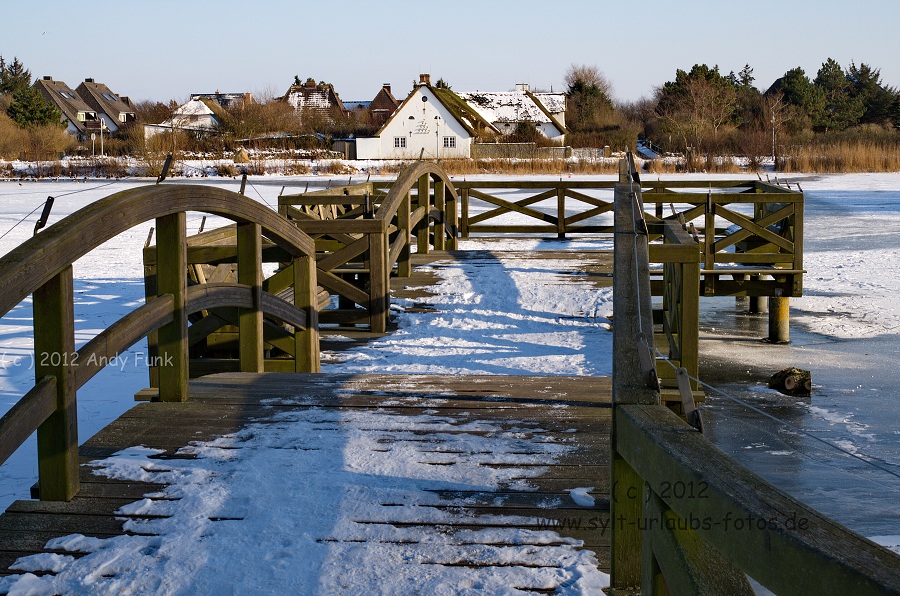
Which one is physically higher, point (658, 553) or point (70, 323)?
point (70, 323)

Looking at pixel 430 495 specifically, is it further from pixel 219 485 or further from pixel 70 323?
pixel 70 323

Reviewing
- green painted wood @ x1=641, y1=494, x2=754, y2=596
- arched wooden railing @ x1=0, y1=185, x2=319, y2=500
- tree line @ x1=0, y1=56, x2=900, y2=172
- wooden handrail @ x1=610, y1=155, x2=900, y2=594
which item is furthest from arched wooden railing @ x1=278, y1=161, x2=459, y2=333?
tree line @ x1=0, y1=56, x2=900, y2=172

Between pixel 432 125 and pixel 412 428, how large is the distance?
58884 mm

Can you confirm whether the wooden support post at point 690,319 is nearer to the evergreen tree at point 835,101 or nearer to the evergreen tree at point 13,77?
the evergreen tree at point 835,101

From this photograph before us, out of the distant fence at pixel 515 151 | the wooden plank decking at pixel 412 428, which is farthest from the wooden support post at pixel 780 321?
the distant fence at pixel 515 151

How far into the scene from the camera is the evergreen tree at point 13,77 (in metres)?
90.9

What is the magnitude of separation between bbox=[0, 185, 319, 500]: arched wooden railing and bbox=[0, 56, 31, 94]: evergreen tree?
92807mm

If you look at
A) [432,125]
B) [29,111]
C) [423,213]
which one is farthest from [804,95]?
[423,213]

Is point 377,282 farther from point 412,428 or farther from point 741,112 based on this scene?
point 741,112

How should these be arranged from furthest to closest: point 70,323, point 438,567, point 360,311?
1. point 360,311
2. point 70,323
3. point 438,567

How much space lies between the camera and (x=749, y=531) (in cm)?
167

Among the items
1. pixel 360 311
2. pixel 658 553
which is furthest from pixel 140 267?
pixel 658 553

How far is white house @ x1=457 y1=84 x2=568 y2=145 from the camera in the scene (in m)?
65.4

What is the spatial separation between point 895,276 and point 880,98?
60595 millimetres
